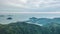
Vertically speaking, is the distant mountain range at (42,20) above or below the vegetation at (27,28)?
above

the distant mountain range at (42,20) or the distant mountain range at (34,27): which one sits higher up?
the distant mountain range at (42,20)

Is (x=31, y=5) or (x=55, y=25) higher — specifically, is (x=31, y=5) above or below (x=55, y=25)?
above

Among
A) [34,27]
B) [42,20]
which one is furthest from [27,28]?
[42,20]

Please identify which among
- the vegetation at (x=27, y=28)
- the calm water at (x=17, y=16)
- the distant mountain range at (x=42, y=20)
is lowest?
the vegetation at (x=27, y=28)

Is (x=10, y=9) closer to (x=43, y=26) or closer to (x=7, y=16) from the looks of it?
(x=7, y=16)

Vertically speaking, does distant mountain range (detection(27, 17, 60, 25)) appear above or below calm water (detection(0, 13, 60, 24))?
below

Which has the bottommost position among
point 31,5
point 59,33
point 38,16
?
point 59,33

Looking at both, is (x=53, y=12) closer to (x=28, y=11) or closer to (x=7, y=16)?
(x=28, y=11)

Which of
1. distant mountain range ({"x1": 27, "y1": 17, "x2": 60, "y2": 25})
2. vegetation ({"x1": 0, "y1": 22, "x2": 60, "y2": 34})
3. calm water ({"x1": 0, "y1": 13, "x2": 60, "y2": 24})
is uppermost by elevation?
→ calm water ({"x1": 0, "y1": 13, "x2": 60, "y2": 24})

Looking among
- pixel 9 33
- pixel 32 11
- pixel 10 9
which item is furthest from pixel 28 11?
pixel 9 33

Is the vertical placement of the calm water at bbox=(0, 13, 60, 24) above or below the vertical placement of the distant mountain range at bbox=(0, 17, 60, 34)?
above
